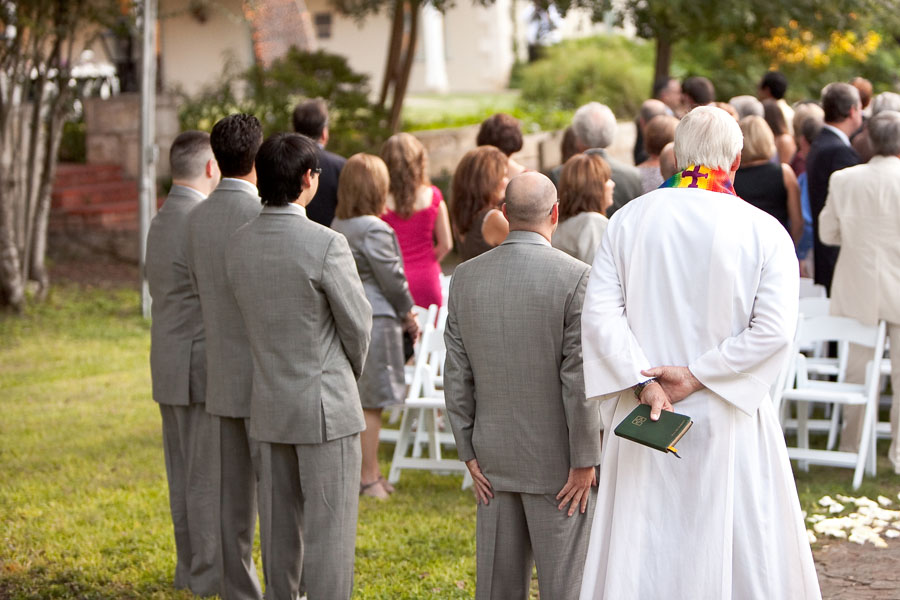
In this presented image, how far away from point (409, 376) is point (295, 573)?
315 centimetres

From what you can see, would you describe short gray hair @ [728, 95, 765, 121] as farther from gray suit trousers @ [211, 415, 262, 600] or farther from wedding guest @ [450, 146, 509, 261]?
gray suit trousers @ [211, 415, 262, 600]

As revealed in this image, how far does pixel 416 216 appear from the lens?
7438mm

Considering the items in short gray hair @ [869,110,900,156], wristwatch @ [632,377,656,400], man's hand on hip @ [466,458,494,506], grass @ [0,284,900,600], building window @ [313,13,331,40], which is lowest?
grass @ [0,284,900,600]

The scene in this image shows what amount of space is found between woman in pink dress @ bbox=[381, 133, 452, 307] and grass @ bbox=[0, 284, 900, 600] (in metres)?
1.29

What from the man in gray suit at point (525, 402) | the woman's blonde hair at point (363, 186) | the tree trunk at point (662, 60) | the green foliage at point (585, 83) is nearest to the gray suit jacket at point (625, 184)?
the woman's blonde hair at point (363, 186)

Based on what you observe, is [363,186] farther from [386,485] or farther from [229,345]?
[386,485]

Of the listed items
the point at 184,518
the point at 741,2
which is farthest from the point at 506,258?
the point at 741,2

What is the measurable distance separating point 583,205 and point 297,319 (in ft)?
6.89

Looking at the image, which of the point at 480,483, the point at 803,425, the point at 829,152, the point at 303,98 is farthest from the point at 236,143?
the point at 303,98

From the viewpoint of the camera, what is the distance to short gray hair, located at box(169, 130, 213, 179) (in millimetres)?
5418

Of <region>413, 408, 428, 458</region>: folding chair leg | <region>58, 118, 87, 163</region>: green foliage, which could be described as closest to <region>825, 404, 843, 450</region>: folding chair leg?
<region>413, 408, 428, 458</region>: folding chair leg

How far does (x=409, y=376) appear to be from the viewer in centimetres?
812

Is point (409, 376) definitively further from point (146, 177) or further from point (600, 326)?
point (146, 177)

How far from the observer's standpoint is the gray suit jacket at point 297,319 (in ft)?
15.3
